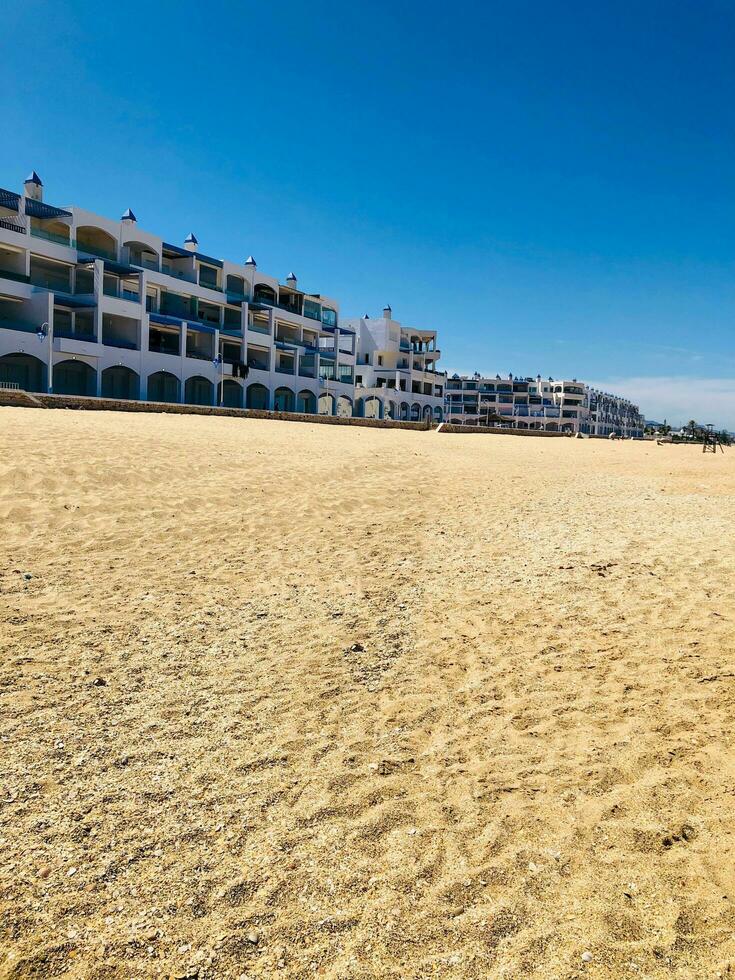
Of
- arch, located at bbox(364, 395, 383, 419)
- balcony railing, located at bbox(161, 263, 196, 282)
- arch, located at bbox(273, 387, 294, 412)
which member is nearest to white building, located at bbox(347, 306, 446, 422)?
arch, located at bbox(364, 395, 383, 419)

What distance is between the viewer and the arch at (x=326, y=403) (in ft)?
228

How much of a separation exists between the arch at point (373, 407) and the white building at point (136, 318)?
44.6ft

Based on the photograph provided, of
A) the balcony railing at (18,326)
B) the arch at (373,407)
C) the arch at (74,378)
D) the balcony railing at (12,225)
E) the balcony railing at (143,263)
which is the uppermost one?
the balcony railing at (143,263)

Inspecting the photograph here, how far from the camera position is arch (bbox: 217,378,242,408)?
5862 centimetres

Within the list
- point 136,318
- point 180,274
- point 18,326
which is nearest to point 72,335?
point 18,326

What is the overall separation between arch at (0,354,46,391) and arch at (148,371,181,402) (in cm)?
878

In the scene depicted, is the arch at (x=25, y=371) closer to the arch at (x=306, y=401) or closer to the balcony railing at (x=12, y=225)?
the balcony railing at (x=12, y=225)

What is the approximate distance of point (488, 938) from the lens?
3.22 m

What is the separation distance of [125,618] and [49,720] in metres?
2.20

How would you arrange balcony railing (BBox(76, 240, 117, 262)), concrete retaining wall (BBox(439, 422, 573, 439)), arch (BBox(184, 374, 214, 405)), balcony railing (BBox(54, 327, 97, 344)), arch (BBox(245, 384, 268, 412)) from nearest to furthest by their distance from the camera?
balcony railing (BBox(54, 327, 97, 344)) < balcony railing (BBox(76, 240, 117, 262)) < arch (BBox(184, 374, 214, 405)) < concrete retaining wall (BBox(439, 422, 573, 439)) < arch (BBox(245, 384, 268, 412))

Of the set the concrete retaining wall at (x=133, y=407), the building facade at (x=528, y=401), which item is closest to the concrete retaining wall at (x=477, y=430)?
the concrete retaining wall at (x=133, y=407)

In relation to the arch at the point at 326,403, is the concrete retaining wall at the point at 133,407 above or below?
below

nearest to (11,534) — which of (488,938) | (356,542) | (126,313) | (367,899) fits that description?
(356,542)

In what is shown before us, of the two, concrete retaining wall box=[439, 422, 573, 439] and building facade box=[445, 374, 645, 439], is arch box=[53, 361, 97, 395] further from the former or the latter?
building facade box=[445, 374, 645, 439]
